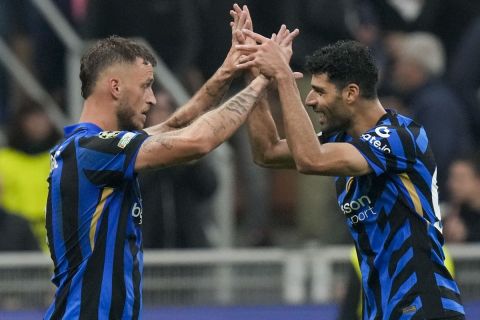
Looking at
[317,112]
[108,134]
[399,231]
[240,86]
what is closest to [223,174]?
[240,86]

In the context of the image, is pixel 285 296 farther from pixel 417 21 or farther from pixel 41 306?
pixel 417 21

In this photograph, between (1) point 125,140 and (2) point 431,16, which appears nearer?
(1) point 125,140

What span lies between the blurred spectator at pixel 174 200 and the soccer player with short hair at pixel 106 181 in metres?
4.09

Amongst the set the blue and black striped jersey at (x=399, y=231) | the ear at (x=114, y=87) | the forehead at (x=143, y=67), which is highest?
the forehead at (x=143, y=67)

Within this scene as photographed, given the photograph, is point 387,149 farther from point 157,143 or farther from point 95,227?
point 95,227

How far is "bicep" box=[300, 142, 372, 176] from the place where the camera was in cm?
662

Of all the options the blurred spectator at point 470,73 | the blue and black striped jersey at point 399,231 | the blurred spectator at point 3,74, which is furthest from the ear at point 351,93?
the blurred spectator at point 3,74

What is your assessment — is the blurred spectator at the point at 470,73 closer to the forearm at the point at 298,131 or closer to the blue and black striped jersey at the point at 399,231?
the blue and black striped jersey at the point at 399,231

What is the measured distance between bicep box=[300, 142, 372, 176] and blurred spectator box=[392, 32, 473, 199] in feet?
15.1

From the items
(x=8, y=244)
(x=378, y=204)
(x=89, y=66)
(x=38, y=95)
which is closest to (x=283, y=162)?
(x=378, y=204)

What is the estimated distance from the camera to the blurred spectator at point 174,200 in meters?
10.7

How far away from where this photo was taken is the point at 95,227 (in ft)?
20.9

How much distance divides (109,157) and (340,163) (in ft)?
3.48

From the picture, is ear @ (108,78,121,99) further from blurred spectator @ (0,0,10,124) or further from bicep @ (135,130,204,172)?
blurred spectator @ (0,0,10,124)
